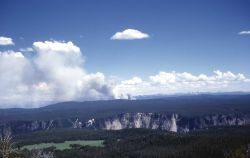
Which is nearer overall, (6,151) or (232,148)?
(6,151)

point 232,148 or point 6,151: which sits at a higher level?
point 6,151
